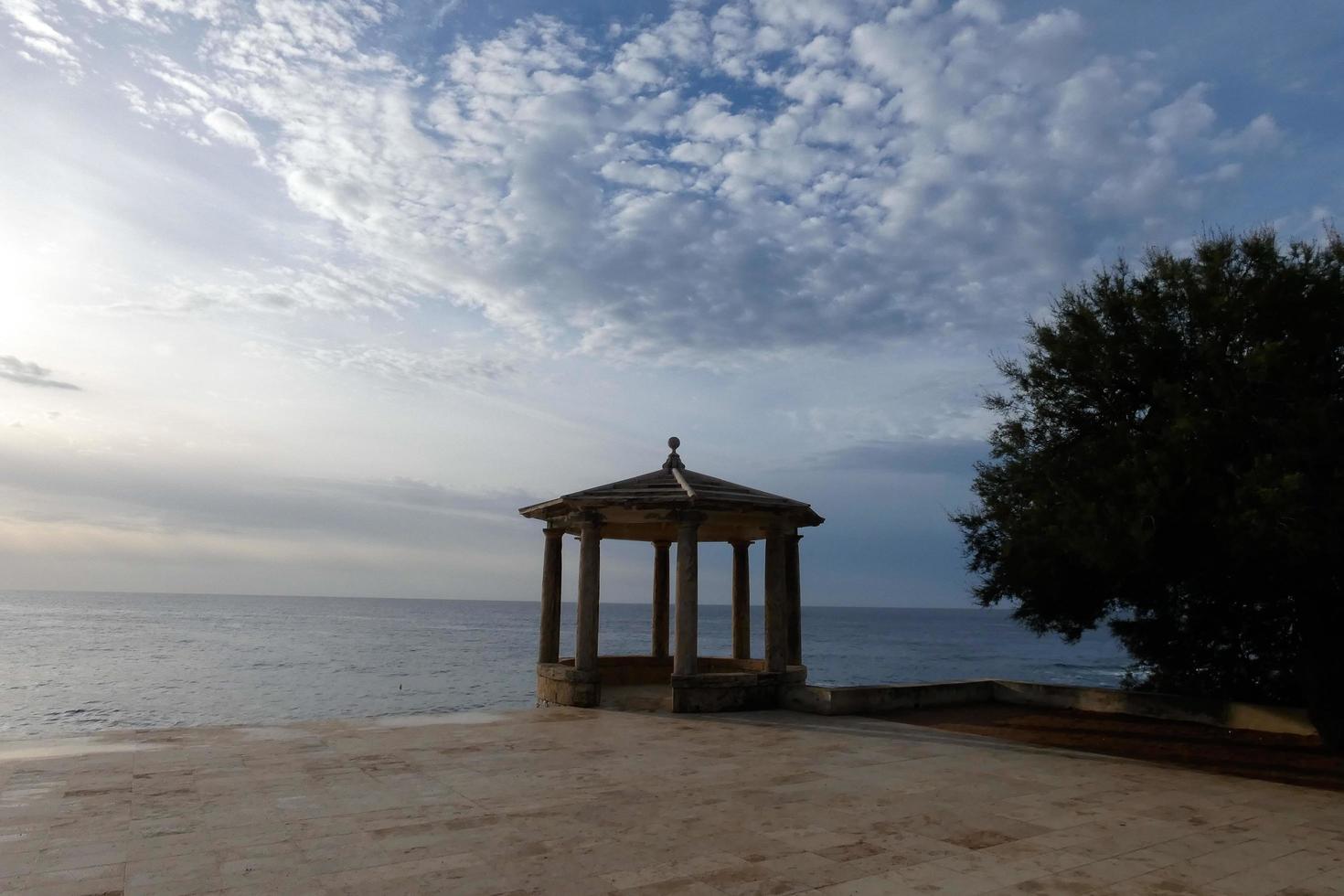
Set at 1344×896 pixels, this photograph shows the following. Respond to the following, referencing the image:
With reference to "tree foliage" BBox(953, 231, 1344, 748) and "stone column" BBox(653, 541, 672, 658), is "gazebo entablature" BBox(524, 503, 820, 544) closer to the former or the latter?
"stone column" BBox(653, 541, 672, 658)

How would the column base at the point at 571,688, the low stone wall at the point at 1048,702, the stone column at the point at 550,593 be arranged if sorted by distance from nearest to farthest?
1. the low stone wall at the point at 1048,702
2. the column base at the point at 571,688
3. the stone column at the point at 550,593

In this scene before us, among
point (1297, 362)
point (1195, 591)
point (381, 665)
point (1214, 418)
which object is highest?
point (1297, 362)

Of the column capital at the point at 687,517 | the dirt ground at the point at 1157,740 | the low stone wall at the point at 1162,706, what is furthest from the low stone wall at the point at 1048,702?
the column capital at the point at 687,517

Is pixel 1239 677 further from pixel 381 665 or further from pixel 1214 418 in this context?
pixel 381 665

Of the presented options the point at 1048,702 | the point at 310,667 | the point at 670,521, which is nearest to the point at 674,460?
the point at 670,521

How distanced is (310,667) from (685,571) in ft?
203

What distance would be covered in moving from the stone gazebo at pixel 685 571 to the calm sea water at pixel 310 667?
779 cm

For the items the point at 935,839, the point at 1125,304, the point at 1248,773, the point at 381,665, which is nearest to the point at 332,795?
the point at 935,839

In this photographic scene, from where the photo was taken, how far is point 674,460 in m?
19.4

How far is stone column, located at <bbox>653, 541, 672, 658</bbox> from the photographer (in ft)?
74.7

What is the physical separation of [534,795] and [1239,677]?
51.8 ft

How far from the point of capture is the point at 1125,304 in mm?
15008

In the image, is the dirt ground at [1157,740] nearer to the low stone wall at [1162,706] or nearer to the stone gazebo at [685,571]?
the low stone wall at [1162,706]

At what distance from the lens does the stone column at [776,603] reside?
689 inches
